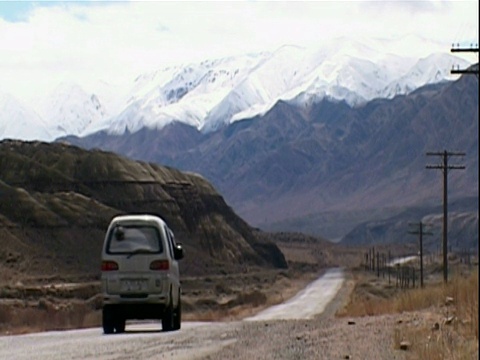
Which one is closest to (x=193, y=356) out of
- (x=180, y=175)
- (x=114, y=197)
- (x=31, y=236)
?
(x=31, y=236)

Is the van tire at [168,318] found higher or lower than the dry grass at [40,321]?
higher

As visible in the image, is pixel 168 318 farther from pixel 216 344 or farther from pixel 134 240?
pixel 216 344

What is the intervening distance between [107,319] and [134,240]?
2302 mm

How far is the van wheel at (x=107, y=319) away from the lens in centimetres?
2000

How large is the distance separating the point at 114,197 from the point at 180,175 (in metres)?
20.9

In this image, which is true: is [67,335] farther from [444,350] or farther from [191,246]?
[191,246]

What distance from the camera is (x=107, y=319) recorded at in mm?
20938

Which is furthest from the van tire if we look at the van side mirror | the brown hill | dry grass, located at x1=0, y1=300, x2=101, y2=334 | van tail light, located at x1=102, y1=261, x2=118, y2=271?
the brown hill

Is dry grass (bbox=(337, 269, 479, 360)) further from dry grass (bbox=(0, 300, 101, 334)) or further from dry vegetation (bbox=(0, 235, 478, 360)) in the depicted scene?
dry grass (bbox=(0, 300, 101, 334))

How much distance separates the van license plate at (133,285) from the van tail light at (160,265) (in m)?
0.28

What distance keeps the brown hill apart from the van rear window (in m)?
57.3

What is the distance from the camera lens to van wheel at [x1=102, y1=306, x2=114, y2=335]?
20.0 metres

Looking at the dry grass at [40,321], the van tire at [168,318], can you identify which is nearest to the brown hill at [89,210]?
the dry grass at [40,321]

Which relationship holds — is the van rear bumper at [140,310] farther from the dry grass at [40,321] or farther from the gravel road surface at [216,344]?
the dry grass at [40,321]
